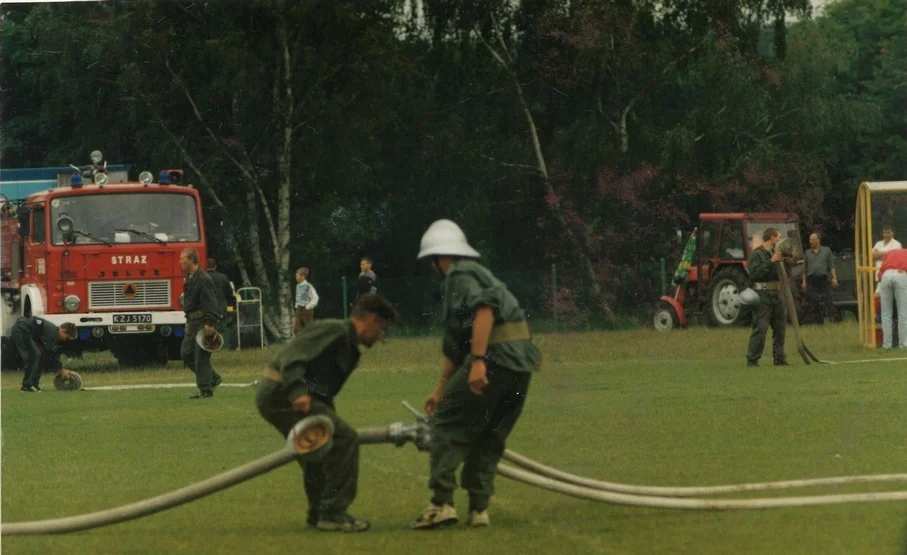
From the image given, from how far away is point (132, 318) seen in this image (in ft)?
80.4

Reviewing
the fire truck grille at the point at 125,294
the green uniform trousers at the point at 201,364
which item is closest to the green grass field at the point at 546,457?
the green uniform trousers at the point at 201,364

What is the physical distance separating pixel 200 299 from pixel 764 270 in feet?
22.2

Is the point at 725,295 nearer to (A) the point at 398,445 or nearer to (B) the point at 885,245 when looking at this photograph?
(B) the point at 885,245

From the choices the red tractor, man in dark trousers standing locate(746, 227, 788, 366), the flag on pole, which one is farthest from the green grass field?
the flag on pole

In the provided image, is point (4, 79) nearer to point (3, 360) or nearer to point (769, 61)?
point (3, 360)

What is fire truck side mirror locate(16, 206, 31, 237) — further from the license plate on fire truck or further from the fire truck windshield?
the license plate on fire truck

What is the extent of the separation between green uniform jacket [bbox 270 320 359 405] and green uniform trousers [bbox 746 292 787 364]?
12228mm

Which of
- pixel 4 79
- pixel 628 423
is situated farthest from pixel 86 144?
pixel 628 423

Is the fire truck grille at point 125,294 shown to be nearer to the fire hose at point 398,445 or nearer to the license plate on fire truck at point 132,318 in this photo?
the license plate on fire truck at point 132,318

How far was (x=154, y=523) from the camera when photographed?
8602mm

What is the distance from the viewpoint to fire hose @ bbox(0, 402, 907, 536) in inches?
303

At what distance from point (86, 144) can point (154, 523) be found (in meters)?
21.2

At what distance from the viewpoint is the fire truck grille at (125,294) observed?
24.7m

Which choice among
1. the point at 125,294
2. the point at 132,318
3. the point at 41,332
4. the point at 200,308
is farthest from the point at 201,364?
the point at 125,294
